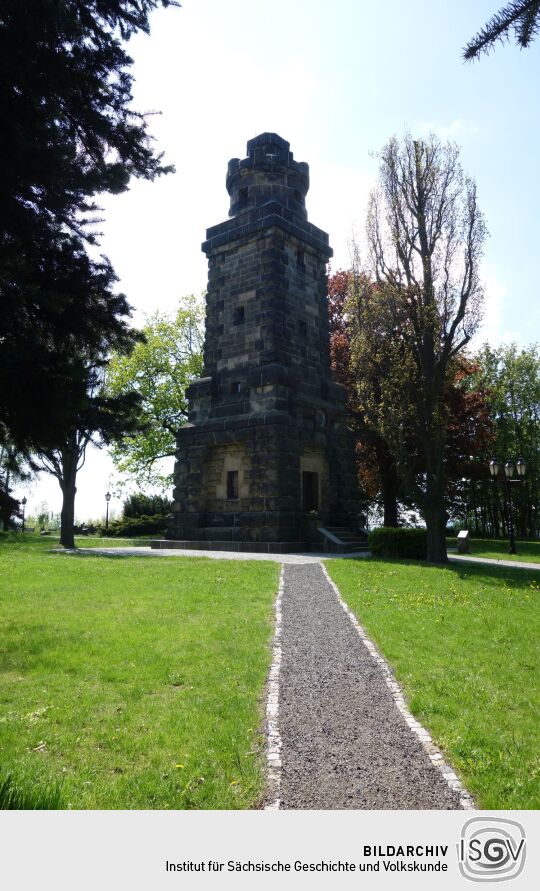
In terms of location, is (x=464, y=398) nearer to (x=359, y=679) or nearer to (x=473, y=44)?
(x=359, y=679)

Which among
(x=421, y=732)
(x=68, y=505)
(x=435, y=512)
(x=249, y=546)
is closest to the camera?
(x=421, y=732)

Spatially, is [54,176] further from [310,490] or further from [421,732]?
[310,490]

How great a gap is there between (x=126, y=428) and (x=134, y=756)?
252 cm

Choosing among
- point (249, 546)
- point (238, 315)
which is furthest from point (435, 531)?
point (238, 315)

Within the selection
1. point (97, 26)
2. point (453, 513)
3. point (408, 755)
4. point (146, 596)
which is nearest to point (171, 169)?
point (97, 26)

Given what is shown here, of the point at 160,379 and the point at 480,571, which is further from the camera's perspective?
the point at 160,379

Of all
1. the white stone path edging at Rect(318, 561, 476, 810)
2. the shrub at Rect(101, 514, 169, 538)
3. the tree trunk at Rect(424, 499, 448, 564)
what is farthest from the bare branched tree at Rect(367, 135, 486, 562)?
the shrub at Rect(101, 514, 169, 538)

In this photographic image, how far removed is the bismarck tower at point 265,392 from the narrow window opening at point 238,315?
Answer: 3.3 inches

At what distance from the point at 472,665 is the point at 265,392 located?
52.2 ft

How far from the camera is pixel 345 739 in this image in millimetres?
3852

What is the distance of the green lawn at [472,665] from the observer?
343 centimetres

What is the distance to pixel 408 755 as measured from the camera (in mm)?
3625
